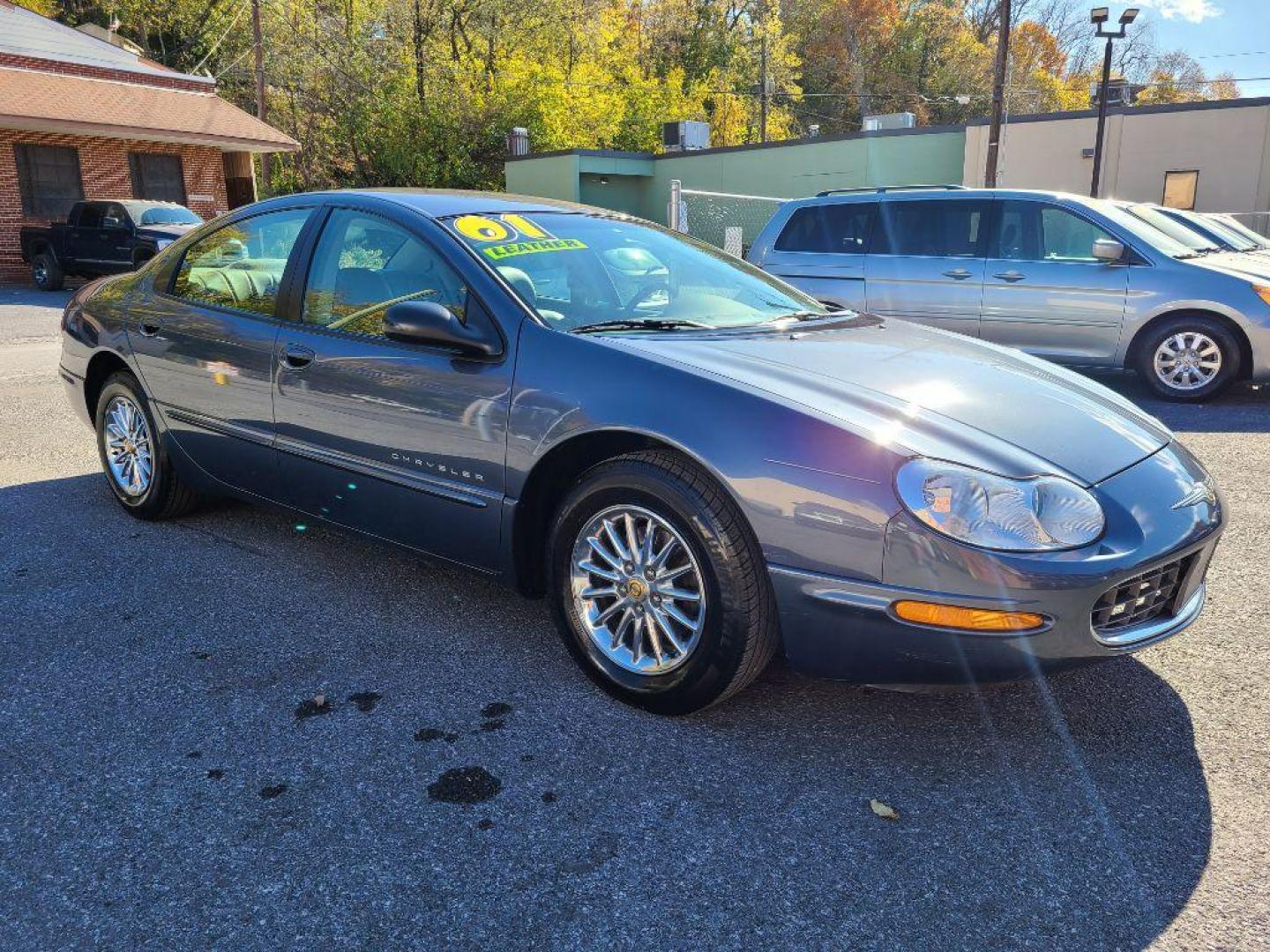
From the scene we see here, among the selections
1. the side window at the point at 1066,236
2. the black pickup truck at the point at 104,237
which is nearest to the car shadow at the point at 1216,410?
the side window at the point at 1066,236

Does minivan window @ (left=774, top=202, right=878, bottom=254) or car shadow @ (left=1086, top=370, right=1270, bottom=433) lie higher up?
minivan window @ (left=774, top=202, right=878, bottom=254)

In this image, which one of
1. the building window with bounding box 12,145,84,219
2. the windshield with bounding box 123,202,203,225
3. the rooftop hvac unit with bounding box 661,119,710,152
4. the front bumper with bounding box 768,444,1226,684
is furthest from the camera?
the rooftop hvac unit with bounding box 661,119,710,152

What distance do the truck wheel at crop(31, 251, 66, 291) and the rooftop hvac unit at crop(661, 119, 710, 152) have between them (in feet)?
57.6

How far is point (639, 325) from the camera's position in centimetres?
329

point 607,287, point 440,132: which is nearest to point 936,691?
point 607,287

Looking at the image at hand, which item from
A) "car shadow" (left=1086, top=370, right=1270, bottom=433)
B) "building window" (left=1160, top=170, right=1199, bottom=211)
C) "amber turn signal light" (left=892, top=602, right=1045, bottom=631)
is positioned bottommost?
"car shadow" (left=1086, top=370, right=1270, bottom=433)

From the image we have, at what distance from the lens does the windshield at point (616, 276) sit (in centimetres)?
335

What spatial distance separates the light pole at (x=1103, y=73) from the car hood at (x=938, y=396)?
70.5 feet

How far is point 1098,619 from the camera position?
2553 millimetres

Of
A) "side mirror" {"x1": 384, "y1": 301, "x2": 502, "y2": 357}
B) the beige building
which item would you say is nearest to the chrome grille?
"side mirror" {"x1": 384, "y1": 301, "x2": 502, "y2": 357}

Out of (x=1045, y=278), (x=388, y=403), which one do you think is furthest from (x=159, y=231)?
(x=388, y=403)

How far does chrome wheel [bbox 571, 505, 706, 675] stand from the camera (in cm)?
285

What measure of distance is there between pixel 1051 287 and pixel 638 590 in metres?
6.47

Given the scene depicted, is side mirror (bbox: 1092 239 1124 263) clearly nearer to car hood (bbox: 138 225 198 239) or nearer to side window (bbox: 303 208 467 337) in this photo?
side window (bbox: 303 208 467 337)
